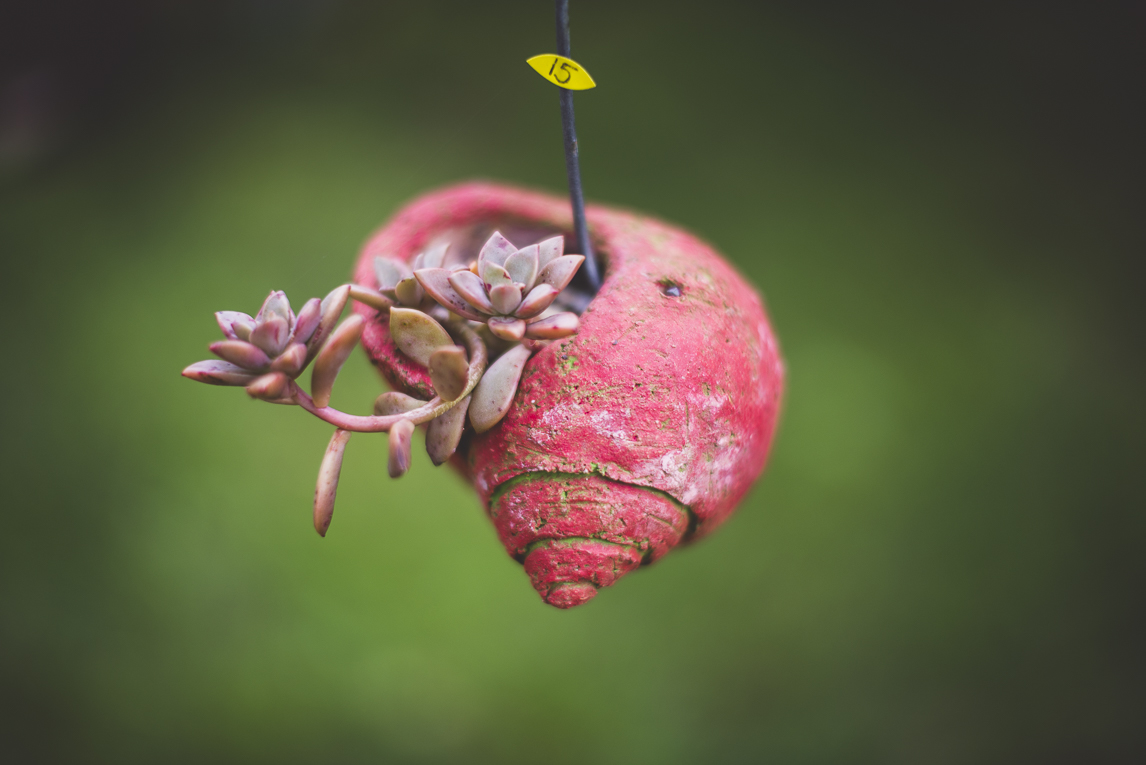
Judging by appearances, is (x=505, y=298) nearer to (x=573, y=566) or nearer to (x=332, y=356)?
(x=332, y=356)

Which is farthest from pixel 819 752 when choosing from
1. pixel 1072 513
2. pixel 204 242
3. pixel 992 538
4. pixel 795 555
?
pixel 204 242

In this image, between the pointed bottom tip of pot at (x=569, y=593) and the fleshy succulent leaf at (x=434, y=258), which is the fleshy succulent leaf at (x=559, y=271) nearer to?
the fleshy succulent leaf at (x=434, y=258)

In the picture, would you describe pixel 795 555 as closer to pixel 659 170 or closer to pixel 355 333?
pixel 659 170

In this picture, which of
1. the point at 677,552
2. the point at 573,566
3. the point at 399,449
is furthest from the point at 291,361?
the point at 677,552

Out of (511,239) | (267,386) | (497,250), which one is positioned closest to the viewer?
(267,386)

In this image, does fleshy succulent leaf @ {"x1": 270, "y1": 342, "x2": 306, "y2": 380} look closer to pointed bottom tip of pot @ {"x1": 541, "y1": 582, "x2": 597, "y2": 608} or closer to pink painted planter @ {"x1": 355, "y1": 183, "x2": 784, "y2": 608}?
pink painted planter @ {"x1": 355, "y1": 183, "x2": 784, "y2": 608}

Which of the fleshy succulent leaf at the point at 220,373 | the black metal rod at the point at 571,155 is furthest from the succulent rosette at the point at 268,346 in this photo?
the black metal rod at the point at 571,155
